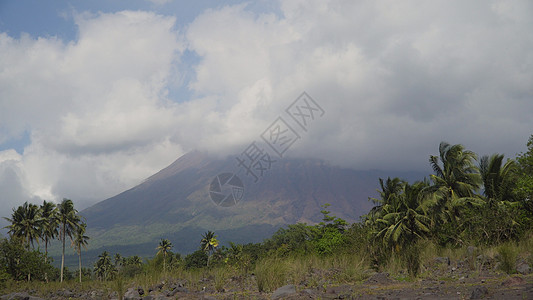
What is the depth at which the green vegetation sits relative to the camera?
41.1 ft

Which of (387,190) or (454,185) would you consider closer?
(454,185)

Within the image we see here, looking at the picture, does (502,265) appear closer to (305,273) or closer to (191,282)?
(305,273)

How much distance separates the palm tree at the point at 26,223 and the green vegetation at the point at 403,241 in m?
0.11

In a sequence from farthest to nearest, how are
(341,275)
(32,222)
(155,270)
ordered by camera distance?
(32,222) → (155,270) → (341,275)

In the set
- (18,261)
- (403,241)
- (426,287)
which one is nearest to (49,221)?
(18,261)

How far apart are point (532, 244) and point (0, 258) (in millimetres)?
40484

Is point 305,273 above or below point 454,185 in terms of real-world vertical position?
below

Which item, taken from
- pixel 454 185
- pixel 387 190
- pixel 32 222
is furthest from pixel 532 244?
pixel 32 222

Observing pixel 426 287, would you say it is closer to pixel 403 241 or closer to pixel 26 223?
pixel 403 241

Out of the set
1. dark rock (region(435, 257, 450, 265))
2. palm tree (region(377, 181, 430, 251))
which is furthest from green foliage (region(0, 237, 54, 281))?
dark rock (region(435, 257, 450, 265))

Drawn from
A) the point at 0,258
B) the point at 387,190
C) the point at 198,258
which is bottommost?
the point at 198,258

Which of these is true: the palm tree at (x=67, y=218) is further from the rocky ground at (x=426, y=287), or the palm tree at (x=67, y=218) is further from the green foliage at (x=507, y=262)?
the green foliage at (x=507, y=262)

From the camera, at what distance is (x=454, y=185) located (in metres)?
32.8

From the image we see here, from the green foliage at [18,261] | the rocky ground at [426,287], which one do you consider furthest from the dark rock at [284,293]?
the green foliage at [18,261]
